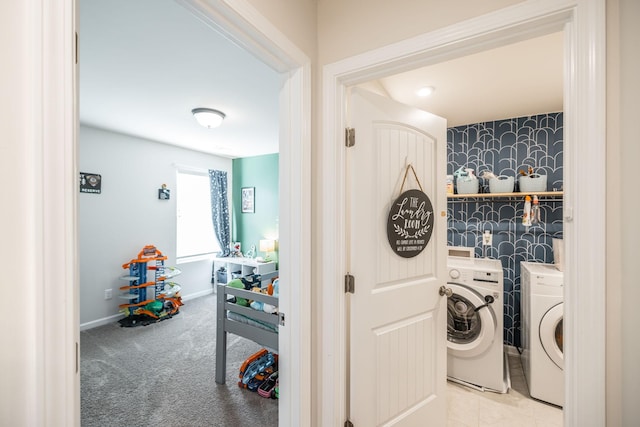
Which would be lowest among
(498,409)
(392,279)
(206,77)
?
(498,409)

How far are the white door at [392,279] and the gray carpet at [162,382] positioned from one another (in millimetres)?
961

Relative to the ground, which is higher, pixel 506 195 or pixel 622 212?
pixel 506 195

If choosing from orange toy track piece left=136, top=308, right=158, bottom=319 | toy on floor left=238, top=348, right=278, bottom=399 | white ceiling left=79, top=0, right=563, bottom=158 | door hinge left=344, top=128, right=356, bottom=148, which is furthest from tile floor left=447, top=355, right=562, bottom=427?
orange toy track piece left=136, top=308, right=158, bottom=319

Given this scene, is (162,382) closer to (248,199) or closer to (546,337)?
(546,337)

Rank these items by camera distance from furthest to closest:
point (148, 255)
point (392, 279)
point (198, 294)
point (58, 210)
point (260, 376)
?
point (198, 294)
point (148, 255)
point (260, 376)
point (392, 279)
point (58, 210)

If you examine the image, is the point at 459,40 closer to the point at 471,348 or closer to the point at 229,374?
the point at 471,348

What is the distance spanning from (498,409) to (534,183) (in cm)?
198

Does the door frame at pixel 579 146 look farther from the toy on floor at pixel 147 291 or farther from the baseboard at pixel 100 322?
the baseboard at pixel 100 322

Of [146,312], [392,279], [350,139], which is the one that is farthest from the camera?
[146,312]

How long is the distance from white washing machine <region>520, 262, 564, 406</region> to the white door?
37.8 inches

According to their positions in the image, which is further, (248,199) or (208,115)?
(248,199)

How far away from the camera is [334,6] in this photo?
4.41ft

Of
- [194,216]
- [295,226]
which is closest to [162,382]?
[295,226]

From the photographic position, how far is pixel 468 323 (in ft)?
7.79
